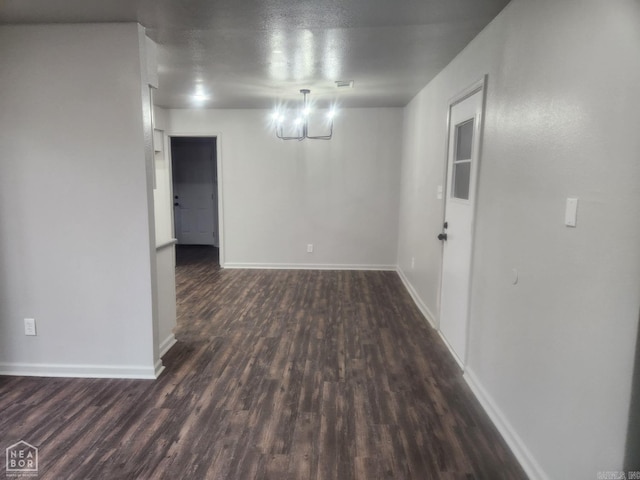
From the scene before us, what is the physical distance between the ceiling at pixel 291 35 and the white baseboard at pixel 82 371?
2297 millimetres

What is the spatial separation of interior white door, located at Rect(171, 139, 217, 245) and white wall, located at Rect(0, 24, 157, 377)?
520cm

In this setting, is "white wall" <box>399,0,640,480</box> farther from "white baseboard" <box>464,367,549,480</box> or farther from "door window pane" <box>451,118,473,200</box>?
"door window pane" <box>451,118,473,200</box>

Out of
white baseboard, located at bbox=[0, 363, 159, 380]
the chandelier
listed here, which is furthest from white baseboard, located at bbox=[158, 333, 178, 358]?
the chandelier

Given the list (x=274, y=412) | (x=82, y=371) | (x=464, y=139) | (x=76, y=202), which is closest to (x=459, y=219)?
(x=464, y=139)

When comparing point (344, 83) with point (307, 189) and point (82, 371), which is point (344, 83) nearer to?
point (307, 189)

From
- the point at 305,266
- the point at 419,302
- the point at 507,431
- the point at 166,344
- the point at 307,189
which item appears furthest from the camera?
the point at 305,266

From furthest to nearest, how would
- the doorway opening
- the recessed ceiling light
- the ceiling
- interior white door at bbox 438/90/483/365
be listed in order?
the doorway opening
the recessed ceiling light
interior white door at bbox 438/90/483/365
the ceiling

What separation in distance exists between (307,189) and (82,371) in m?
3.80

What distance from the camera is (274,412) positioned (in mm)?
2332

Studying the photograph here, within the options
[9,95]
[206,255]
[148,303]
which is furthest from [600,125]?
[206,255]

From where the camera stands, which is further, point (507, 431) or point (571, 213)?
point (507, 431)

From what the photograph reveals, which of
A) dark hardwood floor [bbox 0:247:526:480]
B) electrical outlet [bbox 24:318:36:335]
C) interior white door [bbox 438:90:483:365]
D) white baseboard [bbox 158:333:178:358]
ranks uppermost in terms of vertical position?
interior white door [bbox 438:90:483:365]

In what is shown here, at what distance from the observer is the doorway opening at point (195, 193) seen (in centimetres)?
773

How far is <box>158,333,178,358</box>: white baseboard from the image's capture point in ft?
9.95
